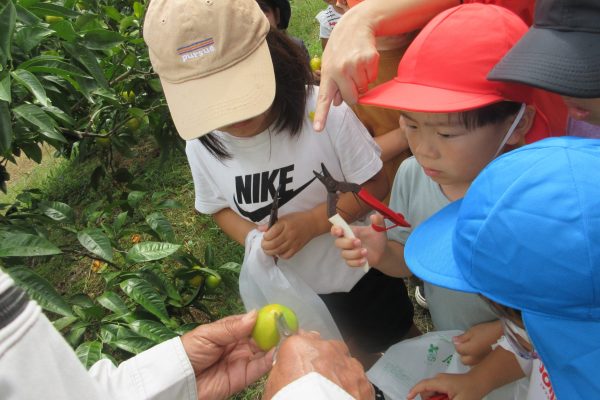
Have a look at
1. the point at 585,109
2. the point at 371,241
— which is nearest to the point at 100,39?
the point at 371,241

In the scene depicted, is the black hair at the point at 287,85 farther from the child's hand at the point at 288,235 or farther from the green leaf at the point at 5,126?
the green leaf at the point at 5,126

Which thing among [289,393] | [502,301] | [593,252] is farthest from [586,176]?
[289,393]

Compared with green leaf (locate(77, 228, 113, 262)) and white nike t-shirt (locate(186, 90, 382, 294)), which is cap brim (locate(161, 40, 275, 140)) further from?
green leaf (locate(77, 228, 113, 262))

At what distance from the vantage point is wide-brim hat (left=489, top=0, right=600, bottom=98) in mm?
908

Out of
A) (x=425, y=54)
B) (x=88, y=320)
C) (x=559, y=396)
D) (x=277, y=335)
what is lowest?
(x=88, y=320)

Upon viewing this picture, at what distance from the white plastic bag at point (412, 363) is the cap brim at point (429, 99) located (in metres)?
0.66

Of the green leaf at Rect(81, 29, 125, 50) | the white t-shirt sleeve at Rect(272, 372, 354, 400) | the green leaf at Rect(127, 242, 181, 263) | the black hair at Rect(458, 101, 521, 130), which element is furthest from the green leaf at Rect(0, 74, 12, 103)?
the black hair at Rect(458, 101, 521, 130)

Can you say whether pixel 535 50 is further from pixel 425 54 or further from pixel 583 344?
pixel 583 344

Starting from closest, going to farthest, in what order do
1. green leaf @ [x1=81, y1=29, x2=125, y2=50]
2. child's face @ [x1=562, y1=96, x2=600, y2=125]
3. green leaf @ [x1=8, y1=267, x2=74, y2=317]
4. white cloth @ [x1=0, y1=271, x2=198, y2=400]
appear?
1. white cloth @ [x1=0, y1=271, x2=198, y2=400]
2. child's face @ [x1=562, y1=96, x2=600, y2=125]
3. green leaf @ [x1=8, y1=267, x2=74, y2=317]
4. green leaf @ [x1=81, y1=29, x2=125, y2=50]

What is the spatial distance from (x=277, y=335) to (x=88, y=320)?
67 centimetres

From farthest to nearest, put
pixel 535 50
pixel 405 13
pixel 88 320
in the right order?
pixel 88 320, pixel 405 13, pixel 535 50

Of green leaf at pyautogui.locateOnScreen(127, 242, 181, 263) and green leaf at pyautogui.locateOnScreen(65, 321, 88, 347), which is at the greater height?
green leaf at pyautogui.locateOnScreen(127, 242, 181, 263)

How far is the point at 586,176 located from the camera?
721mm

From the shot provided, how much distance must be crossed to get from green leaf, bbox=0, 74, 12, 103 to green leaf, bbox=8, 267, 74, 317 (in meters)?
0.44
